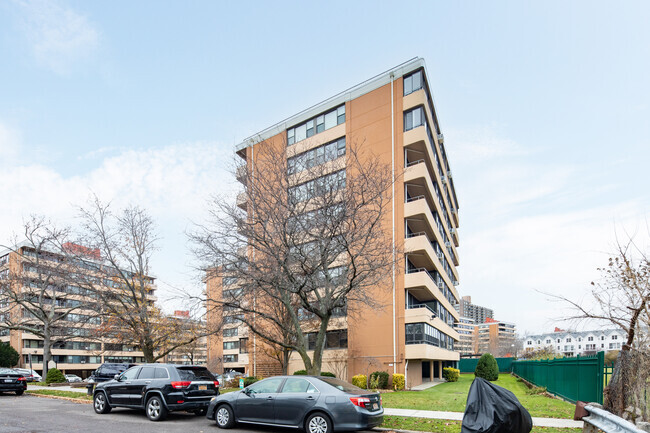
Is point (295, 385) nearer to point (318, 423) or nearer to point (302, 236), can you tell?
point (318, 423)

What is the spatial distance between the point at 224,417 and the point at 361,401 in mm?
3802

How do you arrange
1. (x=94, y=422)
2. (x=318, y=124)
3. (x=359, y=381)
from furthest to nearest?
1. (x=318, y=124)
2. (x=359, y=381)
3. (x=94, y=422)

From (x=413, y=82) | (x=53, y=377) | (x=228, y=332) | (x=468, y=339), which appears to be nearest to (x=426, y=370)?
(x=228, y=332)

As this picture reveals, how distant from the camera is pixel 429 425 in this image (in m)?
12.0

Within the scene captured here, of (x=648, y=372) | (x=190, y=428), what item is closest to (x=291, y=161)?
(x=190, y=428)

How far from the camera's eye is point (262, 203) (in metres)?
16.8

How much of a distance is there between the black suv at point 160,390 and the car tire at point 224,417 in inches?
68.0

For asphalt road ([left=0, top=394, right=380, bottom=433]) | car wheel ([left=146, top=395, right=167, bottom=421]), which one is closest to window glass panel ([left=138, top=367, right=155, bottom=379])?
car wheel ([left=146, top=395, right=167, bottom=421])

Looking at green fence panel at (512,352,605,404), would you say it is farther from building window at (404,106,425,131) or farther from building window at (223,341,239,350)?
building window at (223,341,239,350)

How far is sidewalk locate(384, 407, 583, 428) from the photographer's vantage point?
11805 millimetres

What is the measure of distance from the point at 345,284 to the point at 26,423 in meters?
10.3

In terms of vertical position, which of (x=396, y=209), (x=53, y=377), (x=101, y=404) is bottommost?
(x=53, y=377)

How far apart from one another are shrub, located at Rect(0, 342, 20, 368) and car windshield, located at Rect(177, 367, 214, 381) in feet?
215

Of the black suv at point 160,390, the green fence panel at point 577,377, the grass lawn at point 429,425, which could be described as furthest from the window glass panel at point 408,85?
the grass lawn at point 429,425
